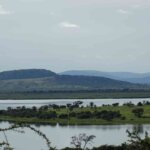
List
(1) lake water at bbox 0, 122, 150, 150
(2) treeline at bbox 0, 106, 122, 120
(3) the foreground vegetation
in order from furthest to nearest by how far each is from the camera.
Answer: (2) treeline at bbox 0, 106, 122, 120 → (3) the foreground vegetation → (1) lake water at bbox 0, 122, 150, 150

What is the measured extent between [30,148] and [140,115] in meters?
42.0

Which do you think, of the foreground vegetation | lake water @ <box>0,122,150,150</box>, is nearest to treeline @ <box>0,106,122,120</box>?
the foreground vegetation

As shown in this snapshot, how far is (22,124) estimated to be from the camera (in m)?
5.65

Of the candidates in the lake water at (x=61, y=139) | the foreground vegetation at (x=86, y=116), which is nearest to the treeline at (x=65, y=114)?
the foreground vegetation at (x=86, y=116)

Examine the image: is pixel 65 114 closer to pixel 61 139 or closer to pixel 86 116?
pixel 86 116

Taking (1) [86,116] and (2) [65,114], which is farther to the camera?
(2) [65,114]

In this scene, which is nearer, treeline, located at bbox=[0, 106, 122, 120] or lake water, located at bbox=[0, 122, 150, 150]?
lake water, located at bbox=[0, 122, 150, 150]

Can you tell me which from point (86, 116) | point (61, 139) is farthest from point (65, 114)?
point (61, 139)

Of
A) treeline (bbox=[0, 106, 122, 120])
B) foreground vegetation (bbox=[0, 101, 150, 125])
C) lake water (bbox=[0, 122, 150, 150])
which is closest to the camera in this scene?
lake water (bbox=[0, 122, 150, 150])

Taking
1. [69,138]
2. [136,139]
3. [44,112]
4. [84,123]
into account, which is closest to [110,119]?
[84,123]

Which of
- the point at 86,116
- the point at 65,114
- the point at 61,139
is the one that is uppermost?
the point at 65,114

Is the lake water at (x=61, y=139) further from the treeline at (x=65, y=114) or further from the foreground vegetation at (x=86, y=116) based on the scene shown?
the treeline at (x=65, y=114)

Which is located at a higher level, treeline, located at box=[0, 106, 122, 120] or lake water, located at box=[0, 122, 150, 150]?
treeline, located at box=[0, 106, 122, 120]

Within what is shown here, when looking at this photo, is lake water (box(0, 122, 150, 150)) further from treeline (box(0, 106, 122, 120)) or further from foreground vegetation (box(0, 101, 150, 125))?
treeline (box(0, 106, 122, 120))
